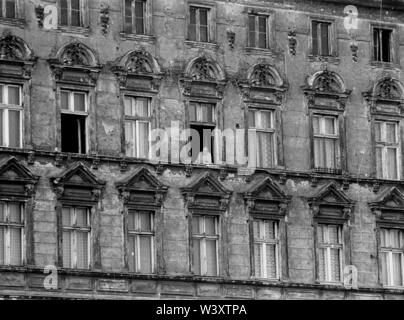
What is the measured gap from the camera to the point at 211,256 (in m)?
117

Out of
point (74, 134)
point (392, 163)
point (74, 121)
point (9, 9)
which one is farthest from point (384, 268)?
point (9, 9)

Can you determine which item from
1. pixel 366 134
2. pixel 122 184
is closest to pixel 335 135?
pixel 366 134

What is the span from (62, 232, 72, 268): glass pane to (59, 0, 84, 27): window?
707 centimetres

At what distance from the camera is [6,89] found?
114562mm

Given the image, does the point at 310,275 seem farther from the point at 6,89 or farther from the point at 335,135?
the point at 6,89

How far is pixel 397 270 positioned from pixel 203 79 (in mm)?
9819

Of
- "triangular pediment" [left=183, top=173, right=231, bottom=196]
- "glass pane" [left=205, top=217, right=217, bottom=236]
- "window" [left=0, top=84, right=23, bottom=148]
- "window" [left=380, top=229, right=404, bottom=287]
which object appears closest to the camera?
"window" [left=0, top=84, right=23, bottom=148]

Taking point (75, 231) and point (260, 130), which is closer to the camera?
point (75, 231)

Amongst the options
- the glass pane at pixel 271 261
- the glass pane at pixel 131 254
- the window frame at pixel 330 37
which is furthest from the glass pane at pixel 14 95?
the window frame at pixel 330 37

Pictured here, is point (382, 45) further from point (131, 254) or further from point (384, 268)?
point (131, 254)

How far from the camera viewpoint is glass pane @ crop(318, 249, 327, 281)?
119000 millimetres

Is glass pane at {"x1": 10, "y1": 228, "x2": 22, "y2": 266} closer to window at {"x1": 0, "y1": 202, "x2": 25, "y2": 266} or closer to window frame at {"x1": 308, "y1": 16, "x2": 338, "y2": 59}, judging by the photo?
window at {"x1": 0, "y1": 202, "x2": 25, "y2": 266}

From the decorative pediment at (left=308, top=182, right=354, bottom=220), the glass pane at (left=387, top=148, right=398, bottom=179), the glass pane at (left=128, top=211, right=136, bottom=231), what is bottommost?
the glass pane at (left=128, top=211, right=136, bottom=231)

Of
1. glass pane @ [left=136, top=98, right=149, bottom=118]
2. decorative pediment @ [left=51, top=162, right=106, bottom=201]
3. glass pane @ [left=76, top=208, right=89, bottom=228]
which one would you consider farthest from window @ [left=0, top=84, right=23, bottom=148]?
glass pane @ [left=136, top=98, right=149, bottom=118]
